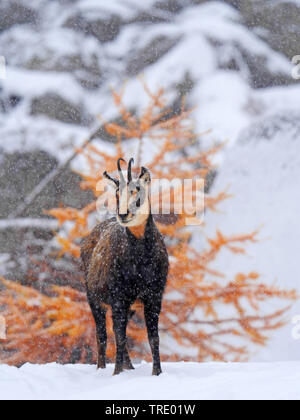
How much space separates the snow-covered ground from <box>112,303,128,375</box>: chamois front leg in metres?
0.07

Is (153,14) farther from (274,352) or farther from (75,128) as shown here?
(274,352)

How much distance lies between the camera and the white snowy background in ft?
24.7

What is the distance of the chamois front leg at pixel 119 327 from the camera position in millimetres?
2699

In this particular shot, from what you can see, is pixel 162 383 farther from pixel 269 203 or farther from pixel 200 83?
pixel 200 83
